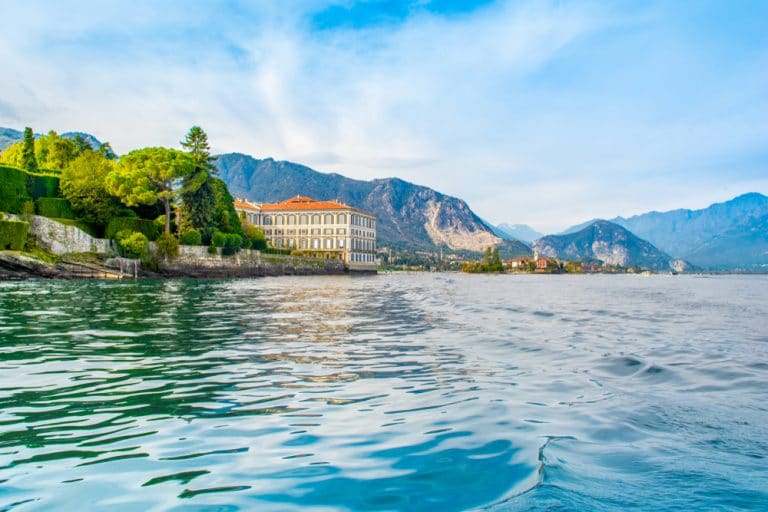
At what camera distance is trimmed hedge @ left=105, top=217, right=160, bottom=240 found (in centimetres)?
5659

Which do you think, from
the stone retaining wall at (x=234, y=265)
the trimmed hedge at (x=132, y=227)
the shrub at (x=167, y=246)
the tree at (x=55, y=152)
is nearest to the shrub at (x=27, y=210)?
the trimmed hedge at (x=132, y=227)

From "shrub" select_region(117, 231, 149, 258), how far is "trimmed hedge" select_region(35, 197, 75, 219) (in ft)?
18.5

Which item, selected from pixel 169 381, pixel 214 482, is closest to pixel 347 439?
pixel 214 482

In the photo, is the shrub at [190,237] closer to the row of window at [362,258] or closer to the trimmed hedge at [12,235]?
the trimmed hedge at [12,235]

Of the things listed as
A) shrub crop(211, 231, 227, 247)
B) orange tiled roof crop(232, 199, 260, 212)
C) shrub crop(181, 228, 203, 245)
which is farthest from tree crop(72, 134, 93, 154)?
orange tiled roof crop(232, 199, 260, 212)

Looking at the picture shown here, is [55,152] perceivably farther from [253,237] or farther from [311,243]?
[311,243]

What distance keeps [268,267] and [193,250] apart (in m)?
17.5

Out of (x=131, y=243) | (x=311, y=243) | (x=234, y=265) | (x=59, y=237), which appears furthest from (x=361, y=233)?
(x=59, y=237)

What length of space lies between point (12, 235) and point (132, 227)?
1489 cm

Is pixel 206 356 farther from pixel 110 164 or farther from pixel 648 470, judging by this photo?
pixel 110 164

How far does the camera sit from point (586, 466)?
4859mm

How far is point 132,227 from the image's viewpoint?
58344mm

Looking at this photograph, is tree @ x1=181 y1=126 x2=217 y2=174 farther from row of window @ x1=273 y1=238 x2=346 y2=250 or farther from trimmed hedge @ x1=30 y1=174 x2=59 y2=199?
row of window @ x1=273 y1=238 x2=346 y2=250

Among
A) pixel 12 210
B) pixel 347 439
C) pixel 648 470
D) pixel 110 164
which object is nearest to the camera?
pixel 648 470
